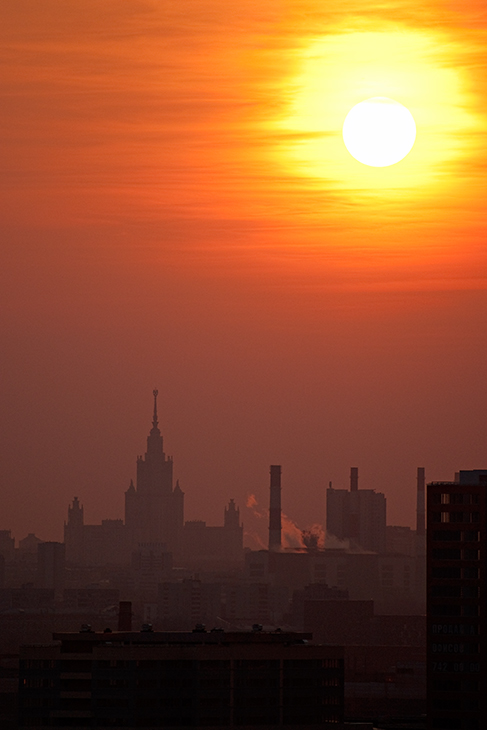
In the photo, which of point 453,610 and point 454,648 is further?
point 453,610

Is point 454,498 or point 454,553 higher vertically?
point 454,498

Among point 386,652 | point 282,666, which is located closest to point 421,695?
point 386,652

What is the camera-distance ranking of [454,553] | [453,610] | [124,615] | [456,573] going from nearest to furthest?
[453,610]
[456,573]
[454,553]
[124,615]

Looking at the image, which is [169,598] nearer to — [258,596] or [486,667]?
[258,596]

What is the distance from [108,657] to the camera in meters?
66.7

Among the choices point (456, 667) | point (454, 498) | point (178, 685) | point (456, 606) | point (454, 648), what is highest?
point (454, 498)

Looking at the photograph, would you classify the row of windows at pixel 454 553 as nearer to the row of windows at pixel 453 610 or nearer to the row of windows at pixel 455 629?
the row of windows at pixel 453 610

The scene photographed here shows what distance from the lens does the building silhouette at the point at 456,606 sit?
63.6 meters

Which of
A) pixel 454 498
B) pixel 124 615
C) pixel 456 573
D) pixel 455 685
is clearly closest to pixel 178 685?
pixel 455 685

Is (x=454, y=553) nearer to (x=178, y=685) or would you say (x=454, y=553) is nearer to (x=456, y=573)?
(x=456, y=573)

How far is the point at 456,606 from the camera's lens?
6494 cm

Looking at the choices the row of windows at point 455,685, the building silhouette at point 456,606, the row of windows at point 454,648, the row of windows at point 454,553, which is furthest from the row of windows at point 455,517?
the row of windows at point 455,685

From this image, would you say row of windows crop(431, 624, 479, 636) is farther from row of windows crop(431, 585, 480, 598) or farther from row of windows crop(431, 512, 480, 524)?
row of windows crop(431, 512, 480, 524)

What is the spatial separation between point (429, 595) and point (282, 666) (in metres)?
7.51
